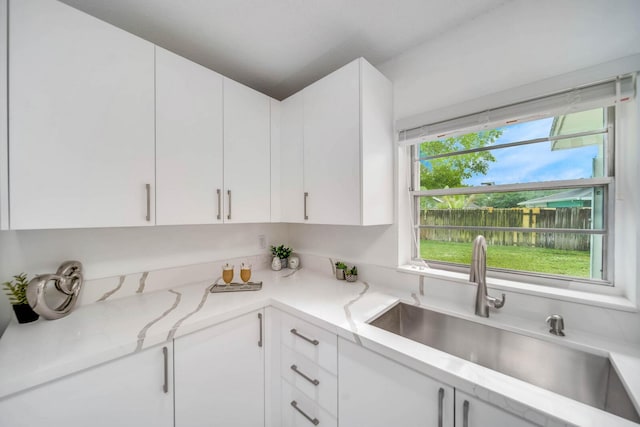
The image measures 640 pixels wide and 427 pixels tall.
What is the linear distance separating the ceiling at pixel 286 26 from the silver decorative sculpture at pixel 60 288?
131 centimetres

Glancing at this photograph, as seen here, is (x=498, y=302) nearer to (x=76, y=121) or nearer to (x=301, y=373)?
(x=301, y=373)

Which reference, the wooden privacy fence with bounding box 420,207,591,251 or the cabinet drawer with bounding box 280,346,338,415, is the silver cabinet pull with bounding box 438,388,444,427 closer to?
the cabinet drawer with bounding box 280,346,338,415

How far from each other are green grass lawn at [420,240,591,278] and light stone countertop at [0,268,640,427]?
12.7 inches

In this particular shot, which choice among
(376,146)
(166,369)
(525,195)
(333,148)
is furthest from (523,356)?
(166,369)

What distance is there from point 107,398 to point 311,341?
805 mm

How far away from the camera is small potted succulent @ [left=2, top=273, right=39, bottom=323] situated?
100cm

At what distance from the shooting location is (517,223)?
121 centimetres

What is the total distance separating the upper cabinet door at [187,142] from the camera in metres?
→ 1.17

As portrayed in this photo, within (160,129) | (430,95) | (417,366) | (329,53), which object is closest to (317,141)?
(329,53)

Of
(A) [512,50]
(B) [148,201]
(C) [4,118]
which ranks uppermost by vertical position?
(A) [512,50]

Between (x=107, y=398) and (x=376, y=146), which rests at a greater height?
(x=376, y=146)

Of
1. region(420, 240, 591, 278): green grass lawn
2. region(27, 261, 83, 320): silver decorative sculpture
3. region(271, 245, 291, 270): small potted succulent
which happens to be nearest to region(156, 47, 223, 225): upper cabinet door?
region(27, 261, 83, 320): silver decorative sculpture

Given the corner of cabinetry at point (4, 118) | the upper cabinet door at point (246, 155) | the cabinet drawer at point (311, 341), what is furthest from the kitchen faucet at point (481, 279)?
the corner of cabinetry at point (4, 118)

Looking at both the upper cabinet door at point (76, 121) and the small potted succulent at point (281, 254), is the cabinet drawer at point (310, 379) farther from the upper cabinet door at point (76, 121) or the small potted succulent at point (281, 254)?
the upper cabinet door at point (76, 121)
